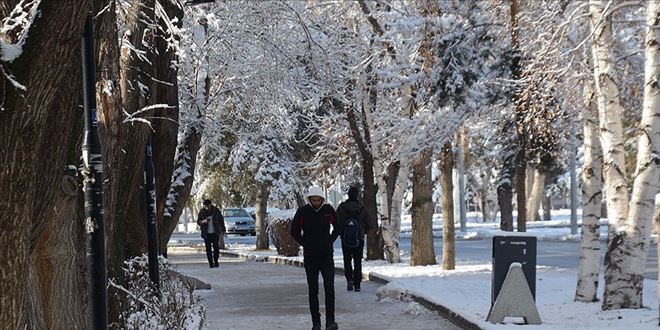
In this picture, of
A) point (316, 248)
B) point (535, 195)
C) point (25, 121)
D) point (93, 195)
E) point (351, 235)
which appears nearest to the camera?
point (25, 121)

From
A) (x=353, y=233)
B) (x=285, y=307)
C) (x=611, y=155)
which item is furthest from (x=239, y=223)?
(x=611, y=155)

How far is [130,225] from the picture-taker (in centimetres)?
1472

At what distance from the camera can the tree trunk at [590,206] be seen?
595 inches

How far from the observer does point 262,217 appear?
4031cm

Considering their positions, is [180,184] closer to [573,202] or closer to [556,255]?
[556,255]

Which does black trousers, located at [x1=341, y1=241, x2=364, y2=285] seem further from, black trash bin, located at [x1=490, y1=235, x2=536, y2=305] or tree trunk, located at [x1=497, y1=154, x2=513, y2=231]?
tree trunk, located at [x1=497, y1=154, x2=513, y2=231]

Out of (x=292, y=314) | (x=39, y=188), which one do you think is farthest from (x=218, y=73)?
(x=39, y=188)

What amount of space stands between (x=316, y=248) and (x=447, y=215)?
32.2ft

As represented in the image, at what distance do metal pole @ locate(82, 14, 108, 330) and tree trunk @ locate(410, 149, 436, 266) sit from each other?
1575 cm

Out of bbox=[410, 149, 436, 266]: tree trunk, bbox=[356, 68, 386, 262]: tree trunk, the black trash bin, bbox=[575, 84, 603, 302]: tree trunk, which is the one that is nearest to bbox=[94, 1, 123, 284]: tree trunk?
the black trash bin

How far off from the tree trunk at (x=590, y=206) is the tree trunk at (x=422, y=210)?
8385 mm

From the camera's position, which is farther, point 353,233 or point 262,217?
point 262,217

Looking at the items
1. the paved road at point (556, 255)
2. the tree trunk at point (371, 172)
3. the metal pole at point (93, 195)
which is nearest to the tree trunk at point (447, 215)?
the tree trunk at point (371, 172)

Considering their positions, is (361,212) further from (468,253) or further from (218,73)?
(468,253)
